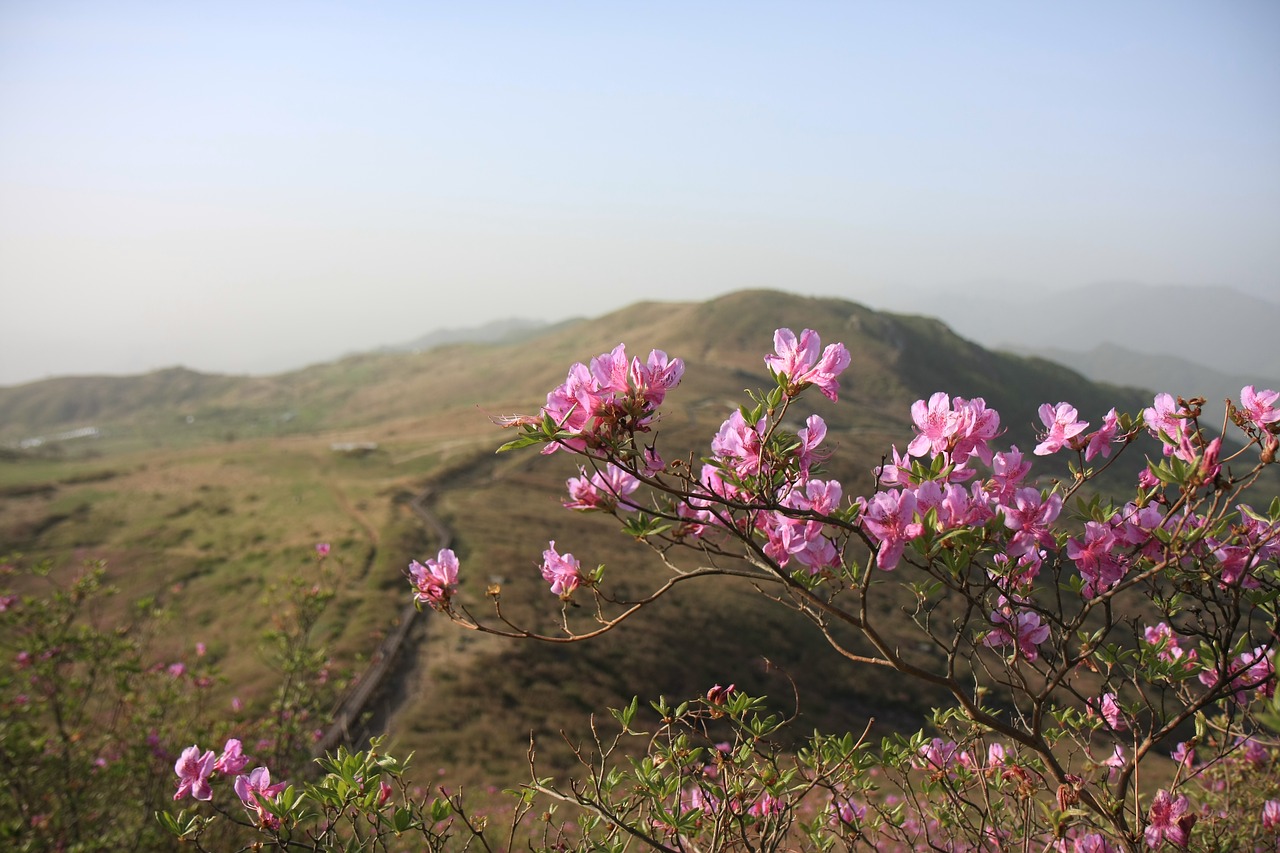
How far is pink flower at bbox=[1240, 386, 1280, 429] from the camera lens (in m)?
2.26

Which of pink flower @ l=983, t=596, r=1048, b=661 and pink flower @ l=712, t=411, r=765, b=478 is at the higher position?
pink flower @ l=712, t=411, r=765, b=478

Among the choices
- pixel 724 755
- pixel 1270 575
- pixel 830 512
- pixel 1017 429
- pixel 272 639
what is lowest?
pixel 1017 429

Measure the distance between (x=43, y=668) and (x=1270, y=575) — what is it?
1072 centimetres

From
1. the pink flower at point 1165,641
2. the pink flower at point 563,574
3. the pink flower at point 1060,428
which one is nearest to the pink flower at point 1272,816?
the pink flower at point 1165,641

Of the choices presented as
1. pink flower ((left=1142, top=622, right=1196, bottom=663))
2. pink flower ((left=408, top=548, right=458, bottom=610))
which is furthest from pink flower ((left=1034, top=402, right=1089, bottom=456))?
pink flower ((left=408, top=548, right=458, bottom=610))

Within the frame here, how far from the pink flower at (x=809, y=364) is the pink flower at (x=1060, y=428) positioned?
877 millimetres

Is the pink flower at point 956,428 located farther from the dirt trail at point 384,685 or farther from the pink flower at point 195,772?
the dirt trail at point 384,685

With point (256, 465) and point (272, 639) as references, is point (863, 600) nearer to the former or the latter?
point (272, 639)

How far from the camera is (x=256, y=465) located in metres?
45.3

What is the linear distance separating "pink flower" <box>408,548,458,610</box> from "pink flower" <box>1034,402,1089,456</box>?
2195 mm

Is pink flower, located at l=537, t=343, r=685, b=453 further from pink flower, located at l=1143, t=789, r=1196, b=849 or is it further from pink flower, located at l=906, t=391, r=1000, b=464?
pink flower, located at l=1143, t=789, r=1196, b=849

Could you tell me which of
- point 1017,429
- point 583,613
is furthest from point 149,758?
point 1017,429

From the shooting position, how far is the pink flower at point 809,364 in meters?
2.10

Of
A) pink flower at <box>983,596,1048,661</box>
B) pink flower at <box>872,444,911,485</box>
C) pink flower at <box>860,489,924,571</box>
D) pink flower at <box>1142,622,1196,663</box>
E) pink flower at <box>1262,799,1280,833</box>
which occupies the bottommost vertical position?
pink flower at <box>1262,799,1280,833</box>
